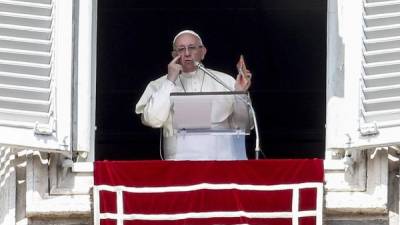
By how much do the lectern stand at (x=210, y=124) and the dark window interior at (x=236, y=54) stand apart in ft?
9.54

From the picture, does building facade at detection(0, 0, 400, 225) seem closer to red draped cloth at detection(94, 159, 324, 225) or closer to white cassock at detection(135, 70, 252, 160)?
red draped cloth at detection(94, 159, 324, 225)

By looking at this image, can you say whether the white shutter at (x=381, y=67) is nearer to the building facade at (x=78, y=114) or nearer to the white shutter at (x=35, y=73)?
the building facade at (x=78, y=114)

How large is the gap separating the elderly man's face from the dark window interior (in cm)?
250

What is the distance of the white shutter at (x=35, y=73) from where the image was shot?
10031 mm

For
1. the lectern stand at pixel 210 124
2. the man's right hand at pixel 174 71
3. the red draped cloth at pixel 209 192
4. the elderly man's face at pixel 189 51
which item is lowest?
the red draped cloth at pixel 209 192

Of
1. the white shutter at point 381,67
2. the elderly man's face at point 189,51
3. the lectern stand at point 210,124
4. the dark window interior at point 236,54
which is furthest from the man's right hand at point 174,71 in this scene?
the dark window interior at point 236,54

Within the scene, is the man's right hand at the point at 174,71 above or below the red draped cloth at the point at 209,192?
above

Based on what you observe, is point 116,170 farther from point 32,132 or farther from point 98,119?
point 98,119

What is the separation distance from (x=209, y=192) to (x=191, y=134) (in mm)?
445

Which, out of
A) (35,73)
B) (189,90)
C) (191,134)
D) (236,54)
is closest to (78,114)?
(35,73)

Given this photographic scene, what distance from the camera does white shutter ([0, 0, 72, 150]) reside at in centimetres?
1003

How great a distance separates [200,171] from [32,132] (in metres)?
0.75

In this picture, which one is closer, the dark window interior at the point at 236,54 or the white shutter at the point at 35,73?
the white shutter at the point at 35,73

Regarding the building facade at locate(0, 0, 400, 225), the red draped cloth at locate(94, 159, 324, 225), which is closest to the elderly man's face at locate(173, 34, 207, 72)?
the building facade at locate(0, 0, 400, 225)
